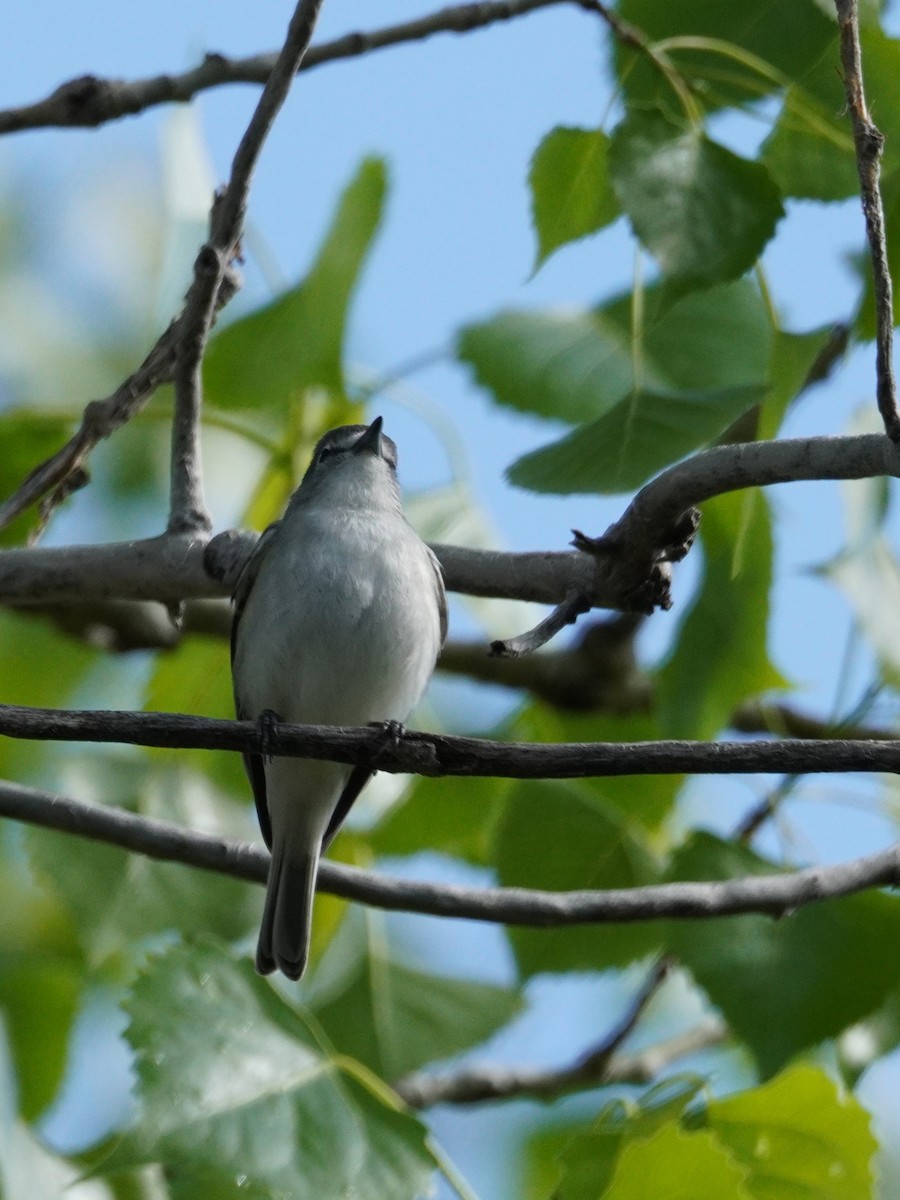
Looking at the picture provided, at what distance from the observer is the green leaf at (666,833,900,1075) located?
2.99 metres

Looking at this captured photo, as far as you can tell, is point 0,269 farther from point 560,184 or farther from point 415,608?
point 560,184

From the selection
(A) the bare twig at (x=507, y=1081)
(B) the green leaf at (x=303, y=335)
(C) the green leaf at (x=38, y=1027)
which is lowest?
(A) the bare twig at (x=507, y=1081)

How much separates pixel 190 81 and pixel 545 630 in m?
1.42

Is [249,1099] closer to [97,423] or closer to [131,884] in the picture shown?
[131,884]

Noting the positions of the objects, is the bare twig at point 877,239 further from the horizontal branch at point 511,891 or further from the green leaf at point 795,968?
the green leaf at point 795,968

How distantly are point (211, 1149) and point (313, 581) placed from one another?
1368 millimetres

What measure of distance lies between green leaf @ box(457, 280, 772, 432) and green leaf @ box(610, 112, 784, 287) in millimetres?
460

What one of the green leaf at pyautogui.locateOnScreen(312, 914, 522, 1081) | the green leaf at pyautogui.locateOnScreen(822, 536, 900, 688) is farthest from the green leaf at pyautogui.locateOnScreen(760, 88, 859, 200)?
the green leaf at pyautogui.locateOnScreen(312, 914, 522, 1081)

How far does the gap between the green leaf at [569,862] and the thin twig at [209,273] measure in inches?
42.7

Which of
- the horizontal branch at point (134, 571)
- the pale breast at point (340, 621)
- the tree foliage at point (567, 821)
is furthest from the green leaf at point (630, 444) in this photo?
the pale breast at point (340, 621)

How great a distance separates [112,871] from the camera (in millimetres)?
3309

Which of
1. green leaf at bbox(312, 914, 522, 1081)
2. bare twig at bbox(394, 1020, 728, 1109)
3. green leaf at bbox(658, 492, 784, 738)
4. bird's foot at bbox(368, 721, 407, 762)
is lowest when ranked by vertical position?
bare twig at bbox(394, 1020, 728, 1109)

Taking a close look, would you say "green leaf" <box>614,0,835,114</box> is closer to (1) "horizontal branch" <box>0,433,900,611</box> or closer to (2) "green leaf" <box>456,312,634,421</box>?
(2) "green leaf" <box>456,312,634,421</box>

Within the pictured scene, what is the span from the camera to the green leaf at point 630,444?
2.60 m
